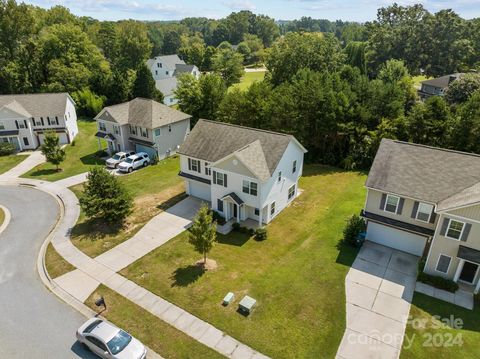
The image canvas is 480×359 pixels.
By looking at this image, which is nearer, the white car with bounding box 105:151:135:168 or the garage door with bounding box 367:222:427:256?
the garage door with bounding box 367:222:427:256

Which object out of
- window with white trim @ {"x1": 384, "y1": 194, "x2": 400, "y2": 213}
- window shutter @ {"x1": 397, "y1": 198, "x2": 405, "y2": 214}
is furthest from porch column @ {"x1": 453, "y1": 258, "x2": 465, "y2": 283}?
window with white trim @ {"x1": 384, "y1": 194, "x2": 400, "y2": 213}

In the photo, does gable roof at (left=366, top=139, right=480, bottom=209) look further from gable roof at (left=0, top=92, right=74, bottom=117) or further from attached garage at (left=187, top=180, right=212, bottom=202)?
gable roof at (left=0, top=92, right=74, bottom=117)

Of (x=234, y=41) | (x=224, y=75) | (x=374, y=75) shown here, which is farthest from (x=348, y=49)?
(x=234, y=41)

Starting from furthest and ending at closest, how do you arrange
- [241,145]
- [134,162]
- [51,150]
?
[134,162] < [51,150] < [241,145]

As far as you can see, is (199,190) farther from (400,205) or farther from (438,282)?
(438,282)

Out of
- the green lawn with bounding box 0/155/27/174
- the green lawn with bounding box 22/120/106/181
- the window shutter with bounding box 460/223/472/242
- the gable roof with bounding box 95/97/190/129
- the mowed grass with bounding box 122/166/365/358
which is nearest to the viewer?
the mowed grass with bounding box 122/166/365/358

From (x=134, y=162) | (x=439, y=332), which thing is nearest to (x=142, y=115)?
(x=134, y=162)

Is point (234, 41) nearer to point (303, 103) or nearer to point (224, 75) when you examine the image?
point (224, 75)
